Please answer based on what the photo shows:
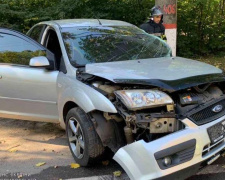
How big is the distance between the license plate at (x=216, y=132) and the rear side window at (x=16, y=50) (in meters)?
2.52

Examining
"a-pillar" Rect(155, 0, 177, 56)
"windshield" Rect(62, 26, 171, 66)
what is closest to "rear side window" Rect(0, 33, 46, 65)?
"windshield" Rect(62, 26, 171, 66)

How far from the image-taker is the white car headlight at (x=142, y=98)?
305 cm

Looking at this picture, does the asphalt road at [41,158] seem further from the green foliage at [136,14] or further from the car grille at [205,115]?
the green foliage at [136,14]

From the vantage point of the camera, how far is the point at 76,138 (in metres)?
3.89

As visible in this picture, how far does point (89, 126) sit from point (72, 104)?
0.56 meters

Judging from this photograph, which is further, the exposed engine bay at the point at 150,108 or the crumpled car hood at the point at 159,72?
the crumpled car hood at the point at 159,72

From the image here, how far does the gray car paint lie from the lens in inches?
133

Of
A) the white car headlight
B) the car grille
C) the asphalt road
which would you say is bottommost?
the asphalt road

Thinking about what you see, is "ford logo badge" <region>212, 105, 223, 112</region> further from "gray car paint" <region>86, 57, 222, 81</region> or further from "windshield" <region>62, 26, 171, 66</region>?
"windshield" <region>62, 26, 171, 66</region>

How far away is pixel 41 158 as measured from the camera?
14.1 ft

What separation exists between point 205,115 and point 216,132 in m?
0.19

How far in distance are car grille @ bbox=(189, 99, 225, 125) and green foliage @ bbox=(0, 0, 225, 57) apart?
7681 millimetres

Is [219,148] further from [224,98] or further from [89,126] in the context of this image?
[89,126]

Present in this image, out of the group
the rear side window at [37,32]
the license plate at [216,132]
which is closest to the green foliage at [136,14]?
the rear side window at [37,32]
